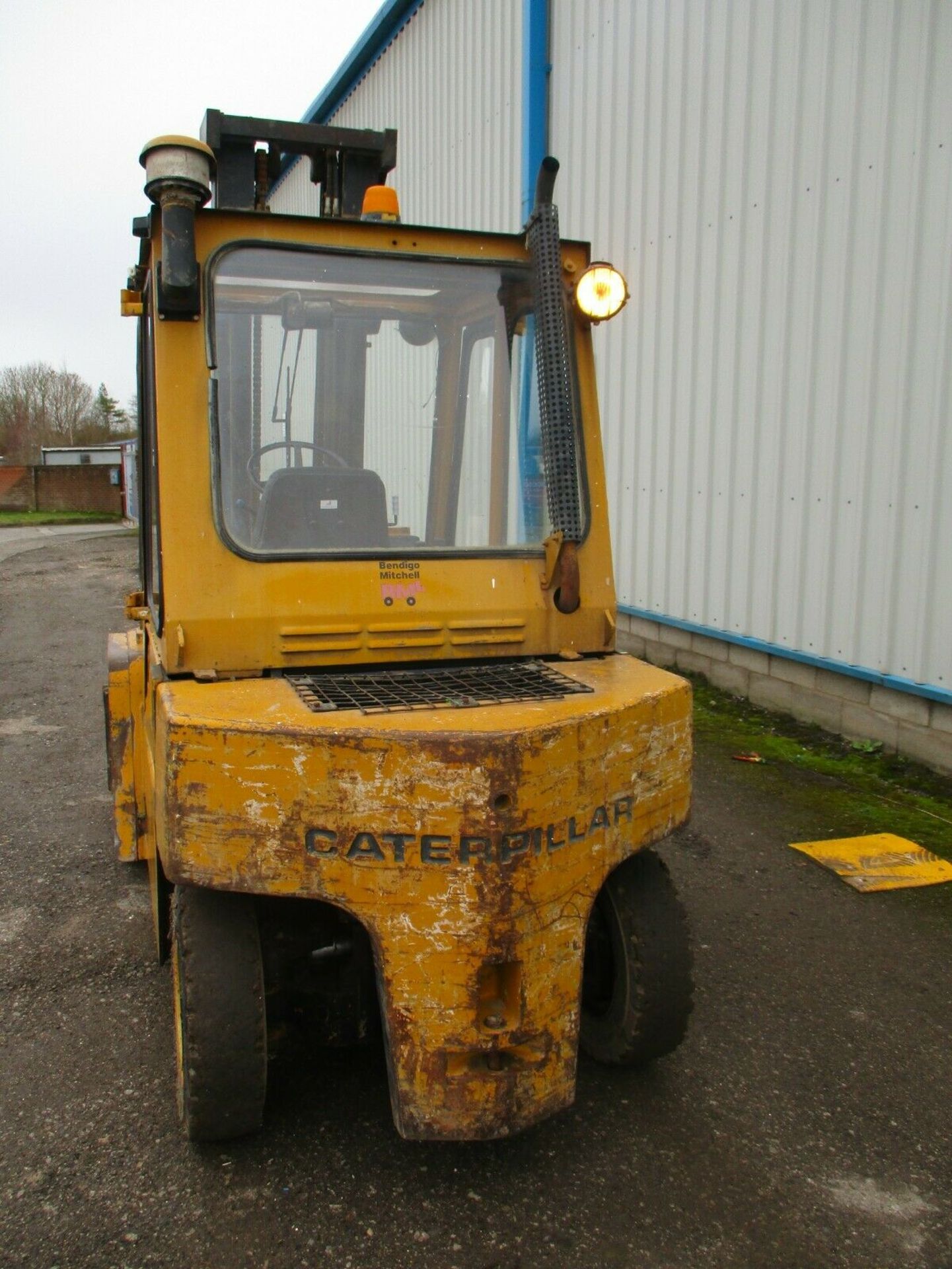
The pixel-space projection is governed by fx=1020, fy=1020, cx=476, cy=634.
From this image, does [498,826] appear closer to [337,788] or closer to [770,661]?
[337,788]

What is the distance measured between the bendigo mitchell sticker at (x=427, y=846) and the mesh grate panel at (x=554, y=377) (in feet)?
3.43

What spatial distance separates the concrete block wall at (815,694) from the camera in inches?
226

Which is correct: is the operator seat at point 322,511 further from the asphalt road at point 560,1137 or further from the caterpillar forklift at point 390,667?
the asphalt road at point 560,1137

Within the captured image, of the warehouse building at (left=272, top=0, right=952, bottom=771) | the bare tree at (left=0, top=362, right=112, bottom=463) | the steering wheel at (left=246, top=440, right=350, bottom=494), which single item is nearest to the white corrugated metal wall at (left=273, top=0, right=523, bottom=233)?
the warehouse building at (left=272, top=0, right=952, bottom=771)

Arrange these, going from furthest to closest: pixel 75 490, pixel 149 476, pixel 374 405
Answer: pixel 75 490 < pixel 149 476 < pixel 374 405

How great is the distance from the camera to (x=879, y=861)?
15.7 feet

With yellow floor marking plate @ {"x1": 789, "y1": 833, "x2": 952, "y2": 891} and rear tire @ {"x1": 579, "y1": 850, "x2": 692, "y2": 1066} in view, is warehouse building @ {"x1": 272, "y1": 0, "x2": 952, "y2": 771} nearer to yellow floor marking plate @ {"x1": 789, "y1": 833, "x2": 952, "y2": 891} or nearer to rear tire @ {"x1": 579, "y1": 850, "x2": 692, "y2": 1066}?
yellow floor marking plate @ {"x1": 789, "y1": 833, "x2": 952, "y2": 891}

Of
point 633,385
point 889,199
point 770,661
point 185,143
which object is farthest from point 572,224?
point 185,143

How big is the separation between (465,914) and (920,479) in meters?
4.42

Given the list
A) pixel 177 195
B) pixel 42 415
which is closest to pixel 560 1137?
pixel 177 195

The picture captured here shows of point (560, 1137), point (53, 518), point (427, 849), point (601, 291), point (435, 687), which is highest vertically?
point (601, 291)

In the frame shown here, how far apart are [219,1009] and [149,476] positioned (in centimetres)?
176

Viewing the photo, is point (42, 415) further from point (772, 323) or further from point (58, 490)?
point (772, 323)

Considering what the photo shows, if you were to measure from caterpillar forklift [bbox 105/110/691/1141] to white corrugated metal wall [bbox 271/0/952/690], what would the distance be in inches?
128
